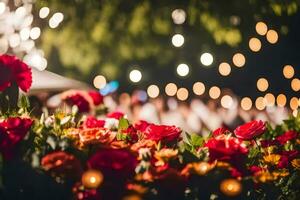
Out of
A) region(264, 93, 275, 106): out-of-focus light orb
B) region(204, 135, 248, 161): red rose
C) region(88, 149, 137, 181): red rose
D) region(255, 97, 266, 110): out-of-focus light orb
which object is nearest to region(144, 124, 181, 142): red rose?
region(204, 135, 248, 161): red rose

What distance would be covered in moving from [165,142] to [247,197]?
0.45m

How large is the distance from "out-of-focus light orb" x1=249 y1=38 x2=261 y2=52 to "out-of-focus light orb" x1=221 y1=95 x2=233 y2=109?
0.75 meters

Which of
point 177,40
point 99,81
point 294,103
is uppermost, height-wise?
point 177,40

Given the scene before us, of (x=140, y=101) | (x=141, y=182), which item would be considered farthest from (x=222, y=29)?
(x=141, y=182)

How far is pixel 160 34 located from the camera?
268 inches

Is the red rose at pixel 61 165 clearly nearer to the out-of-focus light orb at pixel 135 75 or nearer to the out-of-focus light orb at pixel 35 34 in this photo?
the out-of-focus light orb at pixel 135 75

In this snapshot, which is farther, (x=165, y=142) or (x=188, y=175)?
(x=165, y=142)

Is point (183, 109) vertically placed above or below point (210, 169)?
below

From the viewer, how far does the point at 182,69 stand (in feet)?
22.8

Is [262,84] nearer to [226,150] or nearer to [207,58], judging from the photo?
[207,58]

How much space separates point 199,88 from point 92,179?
17.6 feet

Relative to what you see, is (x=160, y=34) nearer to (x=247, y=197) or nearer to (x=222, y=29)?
(x=222, y=29)

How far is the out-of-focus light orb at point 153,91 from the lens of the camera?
7054 millimetres

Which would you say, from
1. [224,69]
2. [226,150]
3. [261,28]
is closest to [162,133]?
[226,150]
